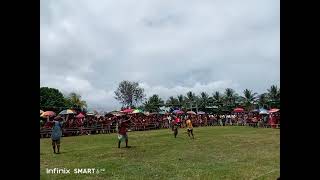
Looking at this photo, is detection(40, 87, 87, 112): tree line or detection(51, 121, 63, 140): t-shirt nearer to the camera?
detection(51, 121, 63, 140): t-shirt

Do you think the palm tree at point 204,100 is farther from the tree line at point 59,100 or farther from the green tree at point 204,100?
the tree line at point 59,100

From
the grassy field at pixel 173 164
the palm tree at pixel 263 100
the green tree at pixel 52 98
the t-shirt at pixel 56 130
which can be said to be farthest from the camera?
the palm tree at pixel 263 100

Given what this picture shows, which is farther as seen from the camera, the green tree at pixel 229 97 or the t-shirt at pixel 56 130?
the green tree at pixel 229 97

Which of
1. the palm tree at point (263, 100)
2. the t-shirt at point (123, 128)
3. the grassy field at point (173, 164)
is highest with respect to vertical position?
the palm tree at point (263, 100)

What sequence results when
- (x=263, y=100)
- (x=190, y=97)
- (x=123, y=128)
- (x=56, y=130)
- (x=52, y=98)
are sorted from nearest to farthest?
(x=56, y=130), (x=123, y=128), (x=263, y=100), (x=52, y=98), (x=190, y=97)

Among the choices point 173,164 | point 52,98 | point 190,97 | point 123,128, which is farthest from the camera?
point 190,97

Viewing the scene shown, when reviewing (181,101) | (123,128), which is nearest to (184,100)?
(181,101)

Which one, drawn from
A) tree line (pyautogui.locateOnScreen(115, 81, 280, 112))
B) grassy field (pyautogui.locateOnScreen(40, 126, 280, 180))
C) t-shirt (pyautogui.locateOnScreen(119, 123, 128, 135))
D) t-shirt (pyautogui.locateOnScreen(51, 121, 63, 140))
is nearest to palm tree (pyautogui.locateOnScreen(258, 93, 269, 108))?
tree line (pyautogui.locateOnScreen(115, 81, 280, 112))

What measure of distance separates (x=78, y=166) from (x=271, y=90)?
72.5 metres

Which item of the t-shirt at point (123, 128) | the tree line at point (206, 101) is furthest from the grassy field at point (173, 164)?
the tree line at point (206, 101)

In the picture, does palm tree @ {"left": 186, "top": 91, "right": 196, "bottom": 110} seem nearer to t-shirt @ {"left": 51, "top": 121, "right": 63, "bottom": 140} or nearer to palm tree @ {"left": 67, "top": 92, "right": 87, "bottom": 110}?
palm tree @ {"left": 67, "top": 92, "right": 87, "bottom": 110}

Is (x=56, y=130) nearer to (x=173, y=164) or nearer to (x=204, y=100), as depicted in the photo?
(x=173, y=164)
